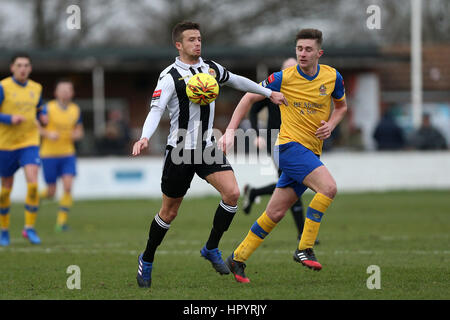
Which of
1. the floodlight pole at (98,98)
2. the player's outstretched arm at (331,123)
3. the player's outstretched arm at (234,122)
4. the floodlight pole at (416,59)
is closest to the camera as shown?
the player's outstretched arm at (234,122)

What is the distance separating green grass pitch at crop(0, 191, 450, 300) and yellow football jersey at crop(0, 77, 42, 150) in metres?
1.50

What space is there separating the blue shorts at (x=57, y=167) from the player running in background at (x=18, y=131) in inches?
99.6

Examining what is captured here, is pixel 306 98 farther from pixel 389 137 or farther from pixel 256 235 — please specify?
pixel 389 137

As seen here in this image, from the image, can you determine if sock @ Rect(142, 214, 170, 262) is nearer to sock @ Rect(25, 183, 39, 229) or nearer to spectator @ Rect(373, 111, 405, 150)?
sock @ Rect(25, 183, 39, 229)

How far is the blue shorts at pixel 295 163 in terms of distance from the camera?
283 inches

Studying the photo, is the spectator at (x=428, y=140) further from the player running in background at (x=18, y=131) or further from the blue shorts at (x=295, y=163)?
the blue shorts at (x=295, y=163)

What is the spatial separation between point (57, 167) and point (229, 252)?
5.38 meters

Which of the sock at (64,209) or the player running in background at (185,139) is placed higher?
the player running in background at (185,139)

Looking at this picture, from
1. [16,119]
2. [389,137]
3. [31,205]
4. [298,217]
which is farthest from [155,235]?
[389,137]

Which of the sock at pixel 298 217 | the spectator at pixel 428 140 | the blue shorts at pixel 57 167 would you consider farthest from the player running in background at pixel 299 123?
the spectator at pixel 428 140

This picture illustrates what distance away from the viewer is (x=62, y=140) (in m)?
13.8

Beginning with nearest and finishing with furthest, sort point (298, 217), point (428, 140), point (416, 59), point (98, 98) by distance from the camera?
point (298, 217) < point (428, 140) < point (416, 59) < point (98, 98)

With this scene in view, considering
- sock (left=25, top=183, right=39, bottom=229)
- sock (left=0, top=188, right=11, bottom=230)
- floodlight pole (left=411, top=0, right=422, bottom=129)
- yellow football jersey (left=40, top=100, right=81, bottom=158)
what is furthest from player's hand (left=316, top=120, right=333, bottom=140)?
floodlight pole (left=411, top=0, right=422, bottom=129)

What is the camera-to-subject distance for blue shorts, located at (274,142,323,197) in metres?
7.18
